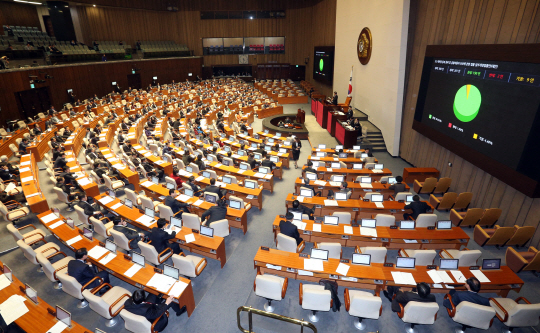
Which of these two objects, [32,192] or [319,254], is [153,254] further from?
[32,192]

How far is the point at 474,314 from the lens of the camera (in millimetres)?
5324

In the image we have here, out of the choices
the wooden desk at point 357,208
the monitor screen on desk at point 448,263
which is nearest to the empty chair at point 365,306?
the monitor screen on desk at point 448,263

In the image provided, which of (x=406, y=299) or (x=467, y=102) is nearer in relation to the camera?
(x=406, y=299)

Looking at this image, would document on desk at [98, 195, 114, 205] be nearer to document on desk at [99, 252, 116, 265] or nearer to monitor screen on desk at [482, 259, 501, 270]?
document on desk at [99, 252, 116, 265]

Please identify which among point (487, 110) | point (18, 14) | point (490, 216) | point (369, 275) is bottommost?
point (490, 216)

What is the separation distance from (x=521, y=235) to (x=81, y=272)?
1166cm

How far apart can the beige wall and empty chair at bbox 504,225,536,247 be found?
8.17 meters

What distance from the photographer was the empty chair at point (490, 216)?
351 inches

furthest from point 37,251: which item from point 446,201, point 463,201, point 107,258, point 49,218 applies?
point 463,201

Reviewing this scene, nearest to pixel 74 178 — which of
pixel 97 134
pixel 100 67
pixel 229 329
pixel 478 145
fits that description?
pixel 97 134

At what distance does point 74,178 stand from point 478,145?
15164mm

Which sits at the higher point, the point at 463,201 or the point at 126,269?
the point at 126,269

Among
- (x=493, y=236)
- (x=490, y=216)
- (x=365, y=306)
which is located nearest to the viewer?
(x=365, y=306)

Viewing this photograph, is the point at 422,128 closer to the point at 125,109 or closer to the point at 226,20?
the point at 125,109
